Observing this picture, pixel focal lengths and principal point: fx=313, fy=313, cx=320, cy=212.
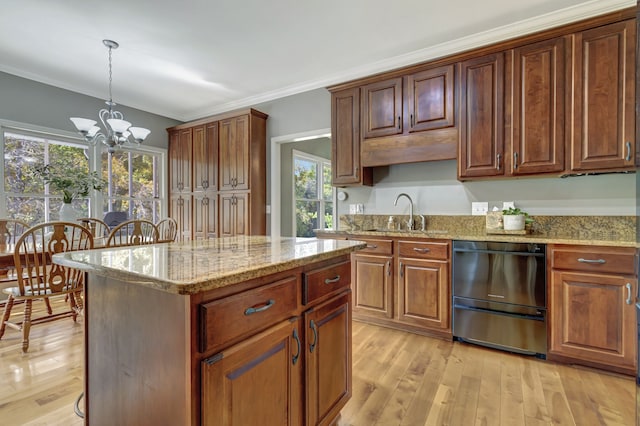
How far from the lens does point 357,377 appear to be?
2.04m

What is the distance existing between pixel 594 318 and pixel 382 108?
2.36m

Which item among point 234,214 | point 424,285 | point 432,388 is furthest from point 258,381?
point 234,214

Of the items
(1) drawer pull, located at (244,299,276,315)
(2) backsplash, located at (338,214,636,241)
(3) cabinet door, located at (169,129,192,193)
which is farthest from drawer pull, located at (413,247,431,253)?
(3) cabinet door, located at (169,129,192,193)

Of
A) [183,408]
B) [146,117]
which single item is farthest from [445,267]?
[146,117]

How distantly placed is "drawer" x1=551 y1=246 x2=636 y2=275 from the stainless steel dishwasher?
10 cm

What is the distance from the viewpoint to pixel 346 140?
3338mm

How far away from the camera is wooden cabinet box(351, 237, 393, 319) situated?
2.84 m

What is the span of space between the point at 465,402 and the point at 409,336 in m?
0.94

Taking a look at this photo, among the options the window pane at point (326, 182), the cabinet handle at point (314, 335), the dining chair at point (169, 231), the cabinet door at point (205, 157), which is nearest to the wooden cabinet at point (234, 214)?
the cabinet door at point (205, 157)

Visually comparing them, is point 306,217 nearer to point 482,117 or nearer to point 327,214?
point 327,214

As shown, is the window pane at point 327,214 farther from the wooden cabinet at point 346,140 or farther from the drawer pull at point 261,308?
the drawer pull at point 261,308

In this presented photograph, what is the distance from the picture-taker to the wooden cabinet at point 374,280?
9.32 ft

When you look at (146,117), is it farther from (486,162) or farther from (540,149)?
(540,149)

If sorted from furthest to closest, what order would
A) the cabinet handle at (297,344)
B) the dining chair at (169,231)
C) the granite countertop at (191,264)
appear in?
the dining chair at (169,231), the cabinet handle at (297,344), the granite countertop at (191,264)
